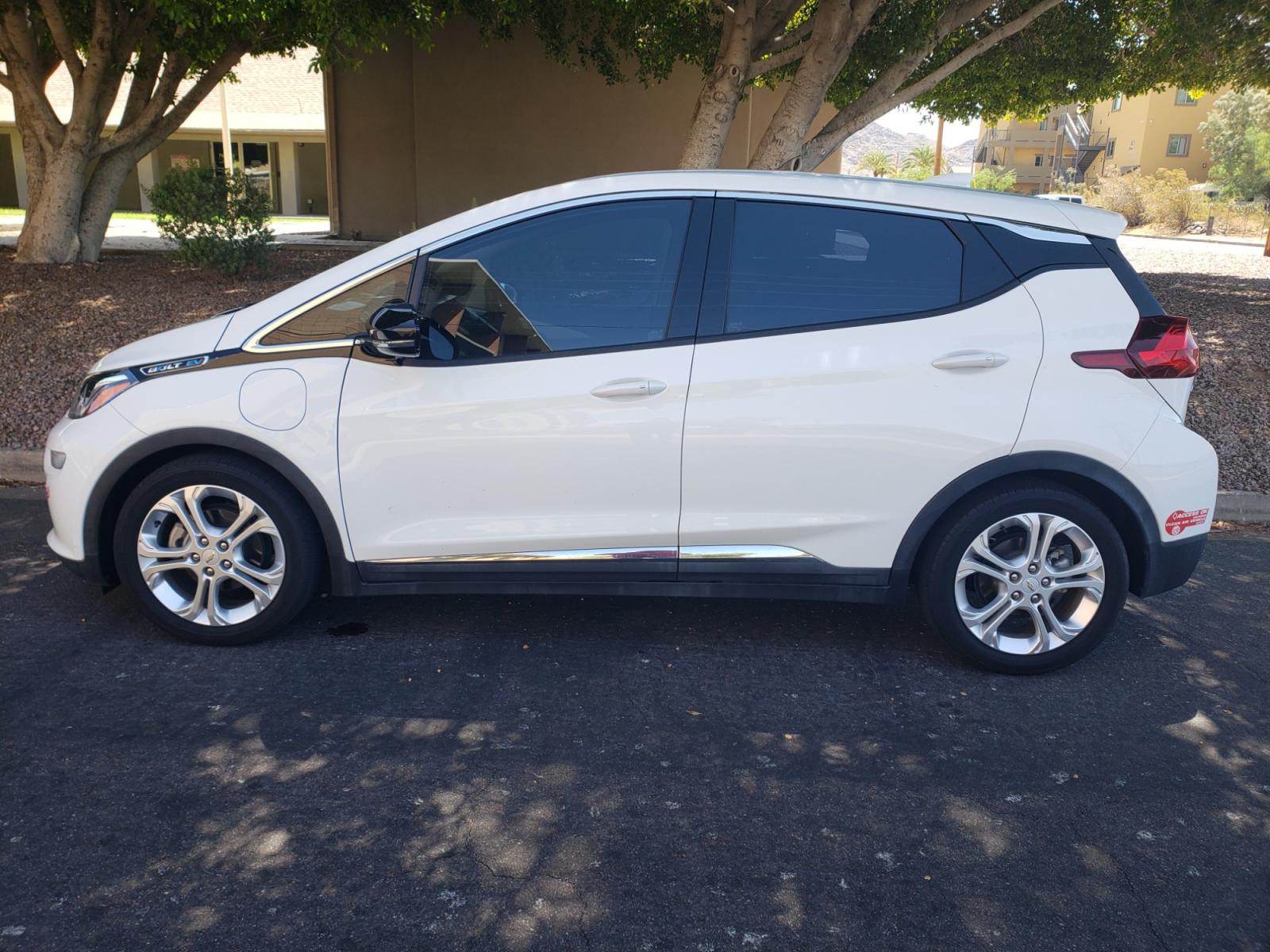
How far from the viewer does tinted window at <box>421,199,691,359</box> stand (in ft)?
13.4

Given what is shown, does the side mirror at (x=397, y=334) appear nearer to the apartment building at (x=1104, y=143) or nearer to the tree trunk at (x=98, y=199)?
the tree trunk at (x=98, y=199)

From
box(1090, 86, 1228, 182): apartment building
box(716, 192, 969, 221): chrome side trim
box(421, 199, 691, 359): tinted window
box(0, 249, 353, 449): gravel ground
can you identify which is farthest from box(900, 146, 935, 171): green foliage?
box(421, 199, 691, 359): tinted window

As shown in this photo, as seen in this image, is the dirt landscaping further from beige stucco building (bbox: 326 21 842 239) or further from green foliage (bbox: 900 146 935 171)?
green foliage (bbox: 900 146 935 171)

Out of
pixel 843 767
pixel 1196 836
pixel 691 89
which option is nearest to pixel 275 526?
pixel 843 767

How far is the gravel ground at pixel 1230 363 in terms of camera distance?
23.7ft

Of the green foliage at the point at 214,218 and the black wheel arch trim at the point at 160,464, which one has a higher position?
the green foliage at the point at 214,218

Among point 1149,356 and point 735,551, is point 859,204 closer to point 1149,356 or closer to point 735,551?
point 1149,356

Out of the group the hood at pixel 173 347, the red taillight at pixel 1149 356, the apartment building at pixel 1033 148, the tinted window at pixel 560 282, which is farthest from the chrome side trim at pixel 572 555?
the apartment building at pixel 1033 148

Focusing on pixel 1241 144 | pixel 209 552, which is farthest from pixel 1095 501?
pixel 1241 144

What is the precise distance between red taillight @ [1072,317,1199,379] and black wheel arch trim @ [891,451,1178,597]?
1.19ft

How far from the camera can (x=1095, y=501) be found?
4.22 m

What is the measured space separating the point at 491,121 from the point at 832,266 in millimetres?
17464

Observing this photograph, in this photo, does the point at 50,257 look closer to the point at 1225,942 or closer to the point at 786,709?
the point at 786,709

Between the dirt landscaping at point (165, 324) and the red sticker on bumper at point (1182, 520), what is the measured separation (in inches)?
124
